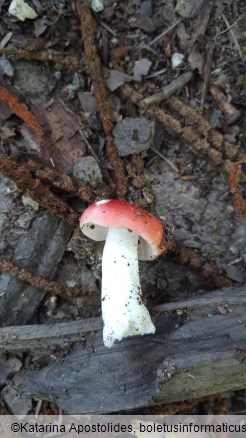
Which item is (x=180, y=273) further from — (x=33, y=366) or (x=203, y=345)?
(x=33, y=366)

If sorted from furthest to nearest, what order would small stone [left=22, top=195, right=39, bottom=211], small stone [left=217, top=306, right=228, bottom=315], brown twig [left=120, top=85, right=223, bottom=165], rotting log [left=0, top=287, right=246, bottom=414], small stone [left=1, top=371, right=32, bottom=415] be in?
brown twig [left=120, top=85, right=223, bottom=165] → small stone [left=22, top=195, right=39, bottom=211] → small stone [left=1, top=371, right=32, bottom=415] → small stone [left=217, top=306, right=228, bottom=315] → rotting log [left=0, top=287, right=246, bottom=414]

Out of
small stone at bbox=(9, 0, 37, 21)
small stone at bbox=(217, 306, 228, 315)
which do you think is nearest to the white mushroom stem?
small stone at bbox=(217, 306, 228, 315)

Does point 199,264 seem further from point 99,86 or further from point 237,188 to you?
point 99,86

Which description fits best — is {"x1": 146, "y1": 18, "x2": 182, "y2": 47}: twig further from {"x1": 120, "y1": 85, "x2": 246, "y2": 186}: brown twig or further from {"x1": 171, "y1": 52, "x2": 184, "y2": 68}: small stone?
{"x1": 120, "y1": 85, "x2": 246, "y2": 186}: brown twig

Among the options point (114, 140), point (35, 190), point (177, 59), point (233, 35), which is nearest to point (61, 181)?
point (35, 190)

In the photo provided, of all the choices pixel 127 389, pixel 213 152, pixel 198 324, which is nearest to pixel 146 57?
pixel 213 152

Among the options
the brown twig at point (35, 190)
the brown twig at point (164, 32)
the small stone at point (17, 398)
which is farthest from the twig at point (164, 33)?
the small stone at point (17, 398)
